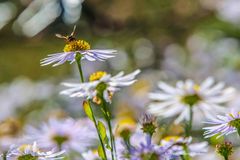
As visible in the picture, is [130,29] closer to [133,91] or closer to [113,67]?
[113,67]

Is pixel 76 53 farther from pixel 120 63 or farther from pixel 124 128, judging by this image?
pixel 120 63

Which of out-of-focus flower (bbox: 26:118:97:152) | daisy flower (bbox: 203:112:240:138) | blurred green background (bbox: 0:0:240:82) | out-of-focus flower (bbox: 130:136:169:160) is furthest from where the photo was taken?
blurred green background (bbox: 0:0:240:82)

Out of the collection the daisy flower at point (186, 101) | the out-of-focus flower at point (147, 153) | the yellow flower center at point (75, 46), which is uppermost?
the daisy flower at point (186, 101)

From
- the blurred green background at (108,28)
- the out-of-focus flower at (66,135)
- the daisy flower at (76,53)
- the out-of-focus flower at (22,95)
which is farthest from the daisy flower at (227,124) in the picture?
the blurred green background at (108,28)

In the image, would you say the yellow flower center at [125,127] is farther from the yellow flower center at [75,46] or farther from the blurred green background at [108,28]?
the blurred green background at [108,28]

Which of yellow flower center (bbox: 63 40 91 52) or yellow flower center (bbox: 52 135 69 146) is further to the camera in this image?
yellow flower center (bbox: 52 135 69 146)

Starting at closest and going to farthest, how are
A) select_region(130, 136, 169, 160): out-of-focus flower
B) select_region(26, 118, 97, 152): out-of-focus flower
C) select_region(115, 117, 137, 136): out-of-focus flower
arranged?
select_region(130, 136, 169, 160): out-of-focus flower, select_region(115, 117, 137, 136): out-of-focus flower, select_region(26, 118, 97, 152): out-of-focus flower

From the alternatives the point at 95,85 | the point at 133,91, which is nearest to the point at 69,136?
the point at 95,85

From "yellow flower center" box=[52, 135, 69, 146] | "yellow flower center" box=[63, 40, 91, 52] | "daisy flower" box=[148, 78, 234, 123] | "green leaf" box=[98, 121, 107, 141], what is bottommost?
"green leaf" box=[98, 121, 107, 141]

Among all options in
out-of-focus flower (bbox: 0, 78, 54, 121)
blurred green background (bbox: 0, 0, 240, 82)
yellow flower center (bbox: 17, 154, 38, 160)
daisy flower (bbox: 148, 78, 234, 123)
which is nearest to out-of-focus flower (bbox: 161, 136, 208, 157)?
yellow flower center (bbox: 17, 154, 38, 160)

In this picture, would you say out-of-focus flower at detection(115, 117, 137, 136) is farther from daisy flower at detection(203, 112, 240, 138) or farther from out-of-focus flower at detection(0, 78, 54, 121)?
out-of-focus flower at detection(0, 78, 54, 121)
